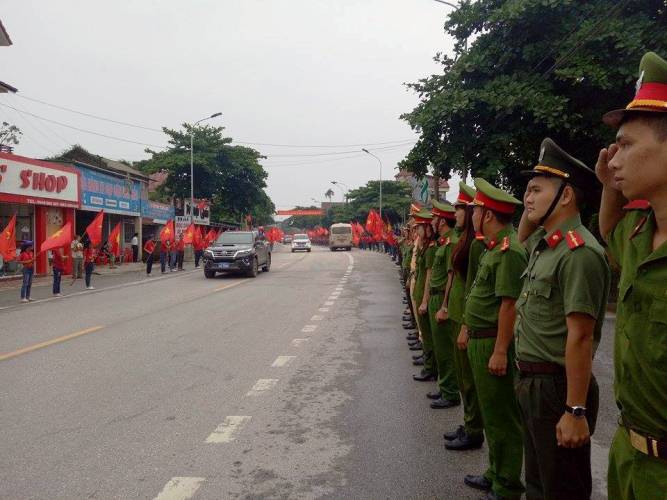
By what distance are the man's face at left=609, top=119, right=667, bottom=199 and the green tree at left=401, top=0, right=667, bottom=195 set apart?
928 centimetres

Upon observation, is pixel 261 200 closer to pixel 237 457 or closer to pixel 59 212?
pixel 59 212

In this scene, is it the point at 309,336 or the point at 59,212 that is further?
the point at 59,212

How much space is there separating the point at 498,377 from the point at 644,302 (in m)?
1.84

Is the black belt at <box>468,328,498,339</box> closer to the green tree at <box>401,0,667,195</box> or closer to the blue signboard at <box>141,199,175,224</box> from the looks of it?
the green tree at <box>401,0,667,195</box>

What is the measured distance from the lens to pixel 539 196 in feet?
9.36

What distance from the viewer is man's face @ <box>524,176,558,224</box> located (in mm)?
2812

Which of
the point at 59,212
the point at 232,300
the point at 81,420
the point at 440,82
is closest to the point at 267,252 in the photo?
the point at 59,212

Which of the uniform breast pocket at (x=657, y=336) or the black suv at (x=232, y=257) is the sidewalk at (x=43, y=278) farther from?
the uniform breast pocket at (x=657, y=336)

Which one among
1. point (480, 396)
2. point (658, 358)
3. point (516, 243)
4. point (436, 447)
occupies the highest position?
point (516, 243)

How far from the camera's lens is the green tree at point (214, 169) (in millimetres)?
40500

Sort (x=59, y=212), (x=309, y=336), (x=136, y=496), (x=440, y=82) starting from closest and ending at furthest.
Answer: (x=136, y=496) < (x=309, y=336) < (x=440, y=82) < (x=59, y=212)

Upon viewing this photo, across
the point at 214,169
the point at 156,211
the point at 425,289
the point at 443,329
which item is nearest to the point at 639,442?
the point at 443,329

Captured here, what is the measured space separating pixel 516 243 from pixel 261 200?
4212 centimetres

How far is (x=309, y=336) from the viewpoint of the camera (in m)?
8.98
